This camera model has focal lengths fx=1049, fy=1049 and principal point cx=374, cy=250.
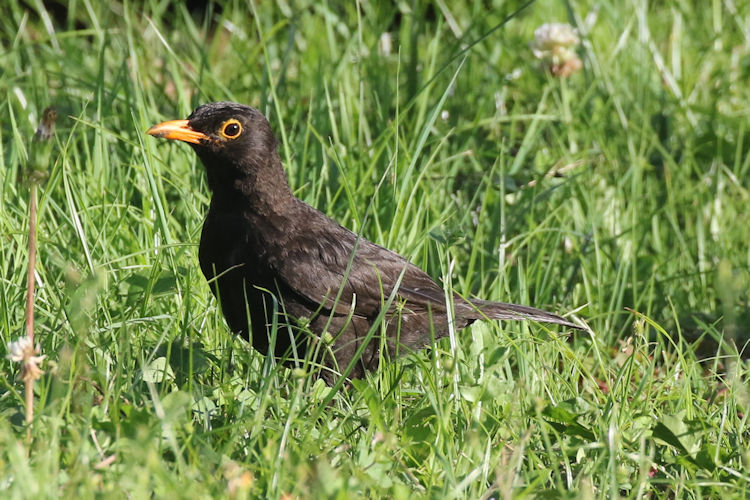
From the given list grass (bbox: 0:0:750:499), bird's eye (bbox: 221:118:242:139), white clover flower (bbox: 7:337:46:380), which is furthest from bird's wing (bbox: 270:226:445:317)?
white clover flower (bbox: 7:337:46:380)

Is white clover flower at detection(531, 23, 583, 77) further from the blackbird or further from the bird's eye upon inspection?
the bird's eye

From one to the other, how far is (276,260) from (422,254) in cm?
83

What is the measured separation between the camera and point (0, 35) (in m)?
5.94

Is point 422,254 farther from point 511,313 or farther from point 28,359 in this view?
point 28,359

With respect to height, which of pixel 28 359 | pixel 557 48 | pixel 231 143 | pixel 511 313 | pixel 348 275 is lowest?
pixel 511 313

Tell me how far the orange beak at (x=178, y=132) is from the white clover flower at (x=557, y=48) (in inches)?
86.5

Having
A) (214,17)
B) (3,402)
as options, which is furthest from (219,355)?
(214,17)

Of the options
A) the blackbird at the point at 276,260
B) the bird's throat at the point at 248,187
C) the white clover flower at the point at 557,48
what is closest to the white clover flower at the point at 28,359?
the blackbird at the point at 276,260

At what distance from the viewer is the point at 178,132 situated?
12.1 ft

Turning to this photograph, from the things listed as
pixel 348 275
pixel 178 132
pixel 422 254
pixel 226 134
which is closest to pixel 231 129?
pixel 226 134

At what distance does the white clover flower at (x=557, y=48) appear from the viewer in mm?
5277

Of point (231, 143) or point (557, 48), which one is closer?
point (231, 143)

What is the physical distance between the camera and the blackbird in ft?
12.1

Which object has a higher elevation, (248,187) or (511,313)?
(248,187)
